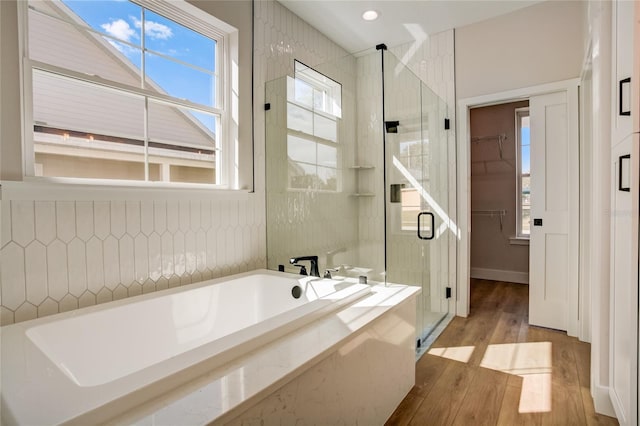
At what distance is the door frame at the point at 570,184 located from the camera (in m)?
2.81

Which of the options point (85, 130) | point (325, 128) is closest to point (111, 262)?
point (85, 130)

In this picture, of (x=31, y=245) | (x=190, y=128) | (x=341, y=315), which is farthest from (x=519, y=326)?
(x=31, y=245)

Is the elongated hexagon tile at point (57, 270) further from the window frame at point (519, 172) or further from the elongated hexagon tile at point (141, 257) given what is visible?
the window frame at point (519, 172)

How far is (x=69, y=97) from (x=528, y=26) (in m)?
3.54

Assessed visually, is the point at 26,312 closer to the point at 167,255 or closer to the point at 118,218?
the point at 118,218

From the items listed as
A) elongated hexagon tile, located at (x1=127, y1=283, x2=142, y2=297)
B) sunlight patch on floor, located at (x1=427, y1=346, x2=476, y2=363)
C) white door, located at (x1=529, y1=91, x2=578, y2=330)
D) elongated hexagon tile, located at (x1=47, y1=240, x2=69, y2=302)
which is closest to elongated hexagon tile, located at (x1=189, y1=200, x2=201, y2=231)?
elongated hexagon tile, located at (x1=127, y1=283, x2=142, y2=297)

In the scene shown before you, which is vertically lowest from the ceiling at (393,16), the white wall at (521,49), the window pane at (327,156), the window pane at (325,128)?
the window pane at (327,156)

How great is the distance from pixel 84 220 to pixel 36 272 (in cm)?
30

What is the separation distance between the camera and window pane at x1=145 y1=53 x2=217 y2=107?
6.84 ft

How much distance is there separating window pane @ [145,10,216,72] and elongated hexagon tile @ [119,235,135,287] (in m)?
1.18

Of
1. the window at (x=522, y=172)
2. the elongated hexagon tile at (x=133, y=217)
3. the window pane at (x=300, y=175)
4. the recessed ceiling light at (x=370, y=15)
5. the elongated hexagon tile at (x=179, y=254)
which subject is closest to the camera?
the elongated hexagon tile at (x=133, y=217)

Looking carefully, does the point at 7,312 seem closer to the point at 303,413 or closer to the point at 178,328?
the point at 178,328

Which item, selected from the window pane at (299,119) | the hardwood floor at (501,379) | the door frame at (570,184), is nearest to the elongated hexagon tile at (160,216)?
the window pane at (299,119)

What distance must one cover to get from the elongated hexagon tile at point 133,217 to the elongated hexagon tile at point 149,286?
29cm
